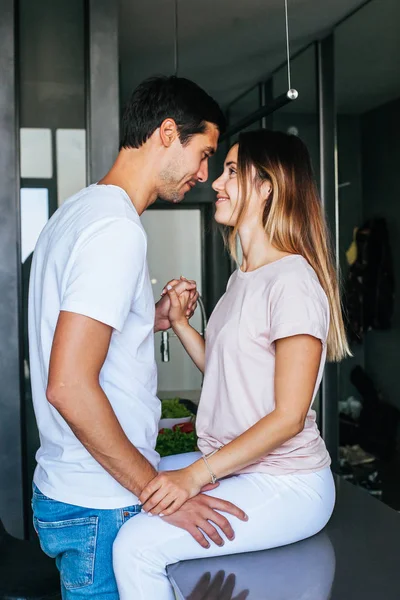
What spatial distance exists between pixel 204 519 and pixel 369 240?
Result: 3551 millimetres

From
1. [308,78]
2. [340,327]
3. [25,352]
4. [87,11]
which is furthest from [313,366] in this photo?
[308,78]

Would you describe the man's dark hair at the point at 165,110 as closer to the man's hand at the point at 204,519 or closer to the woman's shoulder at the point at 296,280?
the woman's shoulder at the point at 296,280

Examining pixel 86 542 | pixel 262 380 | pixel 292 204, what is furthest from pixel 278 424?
pixel 292 204

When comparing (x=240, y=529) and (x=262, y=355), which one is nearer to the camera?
(x=240, y=529)

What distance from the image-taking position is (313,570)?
1498 mm

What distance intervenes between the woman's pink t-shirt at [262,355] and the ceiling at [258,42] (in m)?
2.74

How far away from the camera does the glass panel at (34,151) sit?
10.2 ft

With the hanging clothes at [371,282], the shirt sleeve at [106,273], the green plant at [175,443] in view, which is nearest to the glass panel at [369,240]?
the hanging clothes at [371,282]

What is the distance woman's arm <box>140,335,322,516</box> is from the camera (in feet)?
4.99

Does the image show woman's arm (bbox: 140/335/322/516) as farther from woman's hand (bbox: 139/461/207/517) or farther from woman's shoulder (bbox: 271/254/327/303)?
woman's shoulder (bbox: 271/254/327/303)

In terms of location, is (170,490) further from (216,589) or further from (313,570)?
(313,570)

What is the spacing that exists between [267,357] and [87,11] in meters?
2.15

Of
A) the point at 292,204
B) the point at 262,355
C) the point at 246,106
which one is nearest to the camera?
the point at 262,355

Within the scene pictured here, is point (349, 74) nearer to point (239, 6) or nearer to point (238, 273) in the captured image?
point (239, 6)
